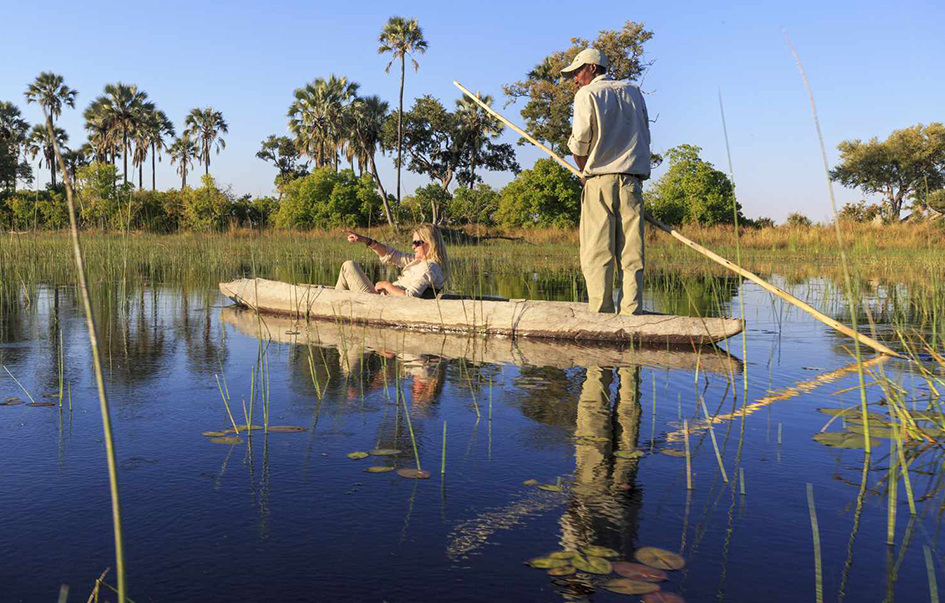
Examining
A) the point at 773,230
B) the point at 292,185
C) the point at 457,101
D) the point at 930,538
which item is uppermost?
the point at 457,101

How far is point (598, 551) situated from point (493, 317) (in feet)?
15.6

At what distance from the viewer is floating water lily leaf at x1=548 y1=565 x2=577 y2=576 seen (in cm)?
227

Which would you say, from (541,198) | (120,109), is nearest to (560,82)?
(541,198)

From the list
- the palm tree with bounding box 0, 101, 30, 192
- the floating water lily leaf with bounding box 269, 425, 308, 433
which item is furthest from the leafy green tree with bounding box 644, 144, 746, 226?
the palm tree with bounding box 0, 101, 30, 192

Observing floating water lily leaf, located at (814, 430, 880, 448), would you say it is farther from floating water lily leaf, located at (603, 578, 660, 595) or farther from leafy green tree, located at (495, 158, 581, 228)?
leafy green tree, located at (495, 158, 581, 228)

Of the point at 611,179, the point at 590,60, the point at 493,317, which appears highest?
the point at 590,60

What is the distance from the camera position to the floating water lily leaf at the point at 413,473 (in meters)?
3.13

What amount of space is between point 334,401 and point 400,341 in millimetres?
2492

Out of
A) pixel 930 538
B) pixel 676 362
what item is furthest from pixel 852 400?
pixel 930 538

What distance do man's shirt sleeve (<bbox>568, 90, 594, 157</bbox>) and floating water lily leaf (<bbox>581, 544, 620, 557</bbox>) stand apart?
4424mm

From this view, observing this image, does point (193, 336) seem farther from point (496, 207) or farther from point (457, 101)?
point (457, 101)

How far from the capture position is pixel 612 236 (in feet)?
21.7

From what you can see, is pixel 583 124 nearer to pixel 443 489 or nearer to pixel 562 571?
pixel 443 489

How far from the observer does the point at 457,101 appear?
169 feet
